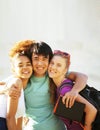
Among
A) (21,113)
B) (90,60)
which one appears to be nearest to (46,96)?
(21,113)

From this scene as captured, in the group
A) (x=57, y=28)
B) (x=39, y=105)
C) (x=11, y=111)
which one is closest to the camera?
(x=11, y=111)

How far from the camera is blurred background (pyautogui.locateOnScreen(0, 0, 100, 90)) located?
301 centimetres

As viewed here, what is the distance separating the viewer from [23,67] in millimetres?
1582

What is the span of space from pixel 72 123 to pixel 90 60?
1416mm

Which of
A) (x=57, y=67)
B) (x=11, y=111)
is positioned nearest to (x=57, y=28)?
(x=57, y=67)

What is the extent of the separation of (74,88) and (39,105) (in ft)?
0.64

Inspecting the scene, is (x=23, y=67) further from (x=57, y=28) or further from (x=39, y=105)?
(x=57, y=28)

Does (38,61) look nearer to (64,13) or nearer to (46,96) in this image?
(46,96)

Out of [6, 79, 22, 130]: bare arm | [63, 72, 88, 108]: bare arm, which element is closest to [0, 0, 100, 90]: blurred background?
[63, 72, 88, 108]: bare arm

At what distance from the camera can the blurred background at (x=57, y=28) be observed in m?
3.01

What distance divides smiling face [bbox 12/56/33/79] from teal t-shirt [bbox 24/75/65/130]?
0.07 m

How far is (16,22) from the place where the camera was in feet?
9.95

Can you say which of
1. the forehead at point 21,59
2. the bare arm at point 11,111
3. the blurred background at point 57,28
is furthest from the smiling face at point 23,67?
the blurred background at point 57,28

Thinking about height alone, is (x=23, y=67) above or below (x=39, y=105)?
above
